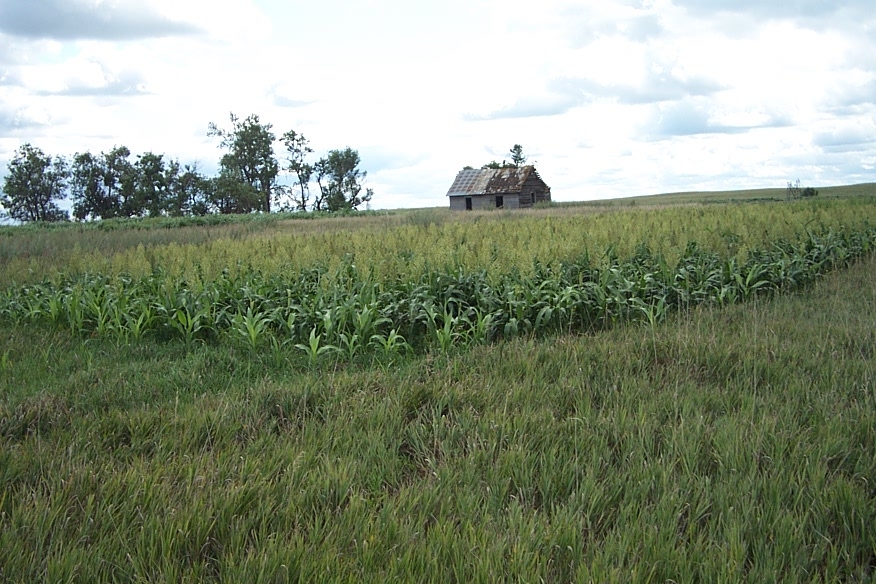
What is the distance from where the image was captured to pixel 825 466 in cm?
410

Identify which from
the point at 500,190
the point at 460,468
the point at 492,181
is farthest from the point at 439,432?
the point at 492,181

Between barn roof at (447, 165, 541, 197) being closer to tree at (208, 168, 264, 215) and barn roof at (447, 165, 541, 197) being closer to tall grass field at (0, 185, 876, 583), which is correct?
tree at (208, 168, 264, 215)

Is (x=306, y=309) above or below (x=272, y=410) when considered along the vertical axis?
above

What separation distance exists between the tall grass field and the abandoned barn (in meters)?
44.6

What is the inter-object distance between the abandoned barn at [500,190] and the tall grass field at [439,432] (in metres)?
44.6

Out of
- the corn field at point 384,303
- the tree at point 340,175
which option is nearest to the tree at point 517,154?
the tree at point 340,175

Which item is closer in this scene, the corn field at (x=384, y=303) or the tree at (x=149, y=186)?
the corn field at (x=384, y=303)

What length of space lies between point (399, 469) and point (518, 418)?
105cm

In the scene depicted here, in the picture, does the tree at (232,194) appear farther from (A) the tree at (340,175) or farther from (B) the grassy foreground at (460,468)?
(B) the grassy foreground at (460,468)

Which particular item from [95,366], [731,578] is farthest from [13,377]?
[731,578]

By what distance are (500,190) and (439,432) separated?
167 ft

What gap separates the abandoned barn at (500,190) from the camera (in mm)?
54094

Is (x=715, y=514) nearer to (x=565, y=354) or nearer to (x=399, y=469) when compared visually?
(x=399, y=469)

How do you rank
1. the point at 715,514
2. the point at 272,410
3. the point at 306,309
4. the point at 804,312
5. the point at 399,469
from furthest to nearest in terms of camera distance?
the point at 804,312 → the point at 306,309 → the point at 272,410 → the point at 399,469 → the point at 715,514
